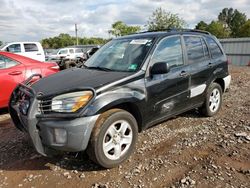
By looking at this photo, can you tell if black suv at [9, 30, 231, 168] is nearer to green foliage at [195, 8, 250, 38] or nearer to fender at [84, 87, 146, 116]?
fender at [84, 87, 146, 116]

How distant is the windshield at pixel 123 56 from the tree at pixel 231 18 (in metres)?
83.3

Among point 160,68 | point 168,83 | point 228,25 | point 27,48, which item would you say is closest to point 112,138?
point 160,68

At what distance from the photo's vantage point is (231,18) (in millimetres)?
89125

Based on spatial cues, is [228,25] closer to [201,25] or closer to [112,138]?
[201,25]

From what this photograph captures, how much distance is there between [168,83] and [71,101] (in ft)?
5.34

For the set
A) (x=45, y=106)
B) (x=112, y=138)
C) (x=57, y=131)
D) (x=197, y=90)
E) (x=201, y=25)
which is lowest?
(x=112, y=138)

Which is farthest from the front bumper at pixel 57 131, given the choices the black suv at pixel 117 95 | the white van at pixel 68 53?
the white van at pixel 68 53

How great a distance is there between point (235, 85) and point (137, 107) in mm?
5994

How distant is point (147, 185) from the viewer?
3082 mm

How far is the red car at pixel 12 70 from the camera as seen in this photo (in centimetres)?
584

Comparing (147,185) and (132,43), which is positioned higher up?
(132,43)

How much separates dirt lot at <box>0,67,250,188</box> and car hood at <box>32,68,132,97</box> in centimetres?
105

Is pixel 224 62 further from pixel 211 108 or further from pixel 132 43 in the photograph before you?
pixel 132 43


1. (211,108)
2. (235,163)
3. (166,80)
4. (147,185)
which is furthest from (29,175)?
(211,108)
